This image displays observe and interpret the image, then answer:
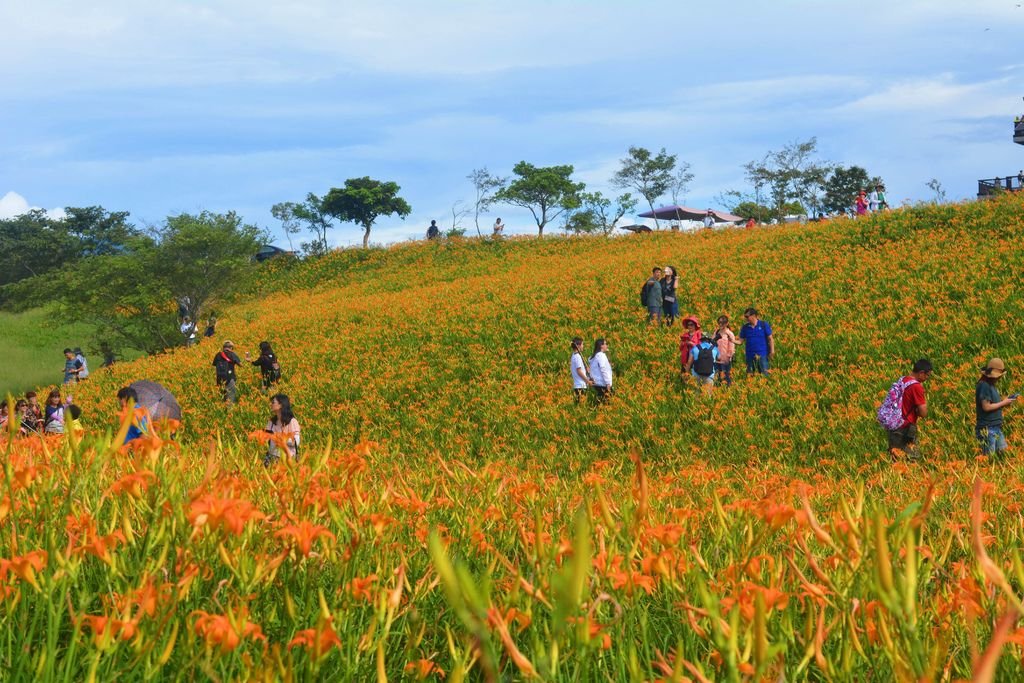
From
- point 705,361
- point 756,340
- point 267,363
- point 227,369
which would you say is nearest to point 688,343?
point 705,361

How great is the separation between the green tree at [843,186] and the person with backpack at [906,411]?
2319 inches

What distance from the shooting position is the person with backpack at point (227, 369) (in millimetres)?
17562

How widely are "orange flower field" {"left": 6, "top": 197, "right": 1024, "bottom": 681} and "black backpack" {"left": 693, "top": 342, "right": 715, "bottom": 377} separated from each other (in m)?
0.38

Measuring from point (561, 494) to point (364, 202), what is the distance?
201 feet

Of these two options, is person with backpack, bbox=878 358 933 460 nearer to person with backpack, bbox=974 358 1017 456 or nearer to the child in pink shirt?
person with backpack, bbox=974 358 1017 456

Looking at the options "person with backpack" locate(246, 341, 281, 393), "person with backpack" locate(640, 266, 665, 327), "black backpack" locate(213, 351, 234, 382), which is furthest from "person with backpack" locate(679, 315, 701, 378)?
"black backpack" locate(213, 351, 234, 382)

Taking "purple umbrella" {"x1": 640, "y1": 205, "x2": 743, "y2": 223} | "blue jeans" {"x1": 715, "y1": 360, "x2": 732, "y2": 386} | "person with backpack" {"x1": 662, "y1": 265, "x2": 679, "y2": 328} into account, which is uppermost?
"purple umbrella" {"x1": 640, "y1": 205, "x2": 743, "y2": 223}

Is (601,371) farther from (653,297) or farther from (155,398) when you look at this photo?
(155,398)

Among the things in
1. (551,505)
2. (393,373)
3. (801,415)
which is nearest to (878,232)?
(801,415)

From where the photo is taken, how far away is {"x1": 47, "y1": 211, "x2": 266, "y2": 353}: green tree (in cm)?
3022

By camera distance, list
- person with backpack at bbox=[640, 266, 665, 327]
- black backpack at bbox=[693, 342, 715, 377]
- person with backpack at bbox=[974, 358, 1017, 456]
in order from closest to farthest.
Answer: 1. person with backpack at bbox=[974, 358, 1017, 456]
2. black backpack at bbox=[693, 342, 715, 377]
3. person with backpack at bbox=[640, 266, 665, 327]

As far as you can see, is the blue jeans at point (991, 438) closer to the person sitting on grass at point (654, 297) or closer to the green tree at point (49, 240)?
the person sitting on grass at point (654, 297)

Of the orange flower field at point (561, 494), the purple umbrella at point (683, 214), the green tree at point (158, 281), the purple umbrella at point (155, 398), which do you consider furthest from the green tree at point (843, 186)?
the purple umbrella at point (155, 398)

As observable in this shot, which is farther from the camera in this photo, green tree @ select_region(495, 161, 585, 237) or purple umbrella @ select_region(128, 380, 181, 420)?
green tree @ select_region(495, 161, 585, 237)
